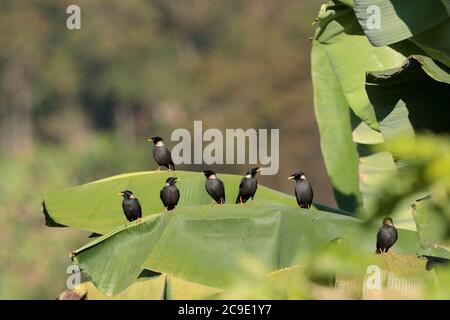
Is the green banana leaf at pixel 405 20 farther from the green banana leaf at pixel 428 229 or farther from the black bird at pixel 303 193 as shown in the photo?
the black bird at pixel 303 193

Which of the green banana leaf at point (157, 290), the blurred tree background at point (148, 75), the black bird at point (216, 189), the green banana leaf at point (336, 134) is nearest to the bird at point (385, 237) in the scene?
the green banana leaf at point (157, 290)

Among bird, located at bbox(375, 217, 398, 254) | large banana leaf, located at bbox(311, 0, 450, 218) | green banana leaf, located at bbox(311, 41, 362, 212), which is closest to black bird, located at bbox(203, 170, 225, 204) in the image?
large banana leaf, located at bbox(311, 0, 450, 218)

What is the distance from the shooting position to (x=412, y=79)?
496 centimetres

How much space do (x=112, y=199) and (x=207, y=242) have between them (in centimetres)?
100

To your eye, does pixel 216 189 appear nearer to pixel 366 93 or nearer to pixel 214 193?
pixel 214 193

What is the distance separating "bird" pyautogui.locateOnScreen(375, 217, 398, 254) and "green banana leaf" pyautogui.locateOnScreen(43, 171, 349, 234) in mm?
896

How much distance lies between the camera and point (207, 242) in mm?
4574

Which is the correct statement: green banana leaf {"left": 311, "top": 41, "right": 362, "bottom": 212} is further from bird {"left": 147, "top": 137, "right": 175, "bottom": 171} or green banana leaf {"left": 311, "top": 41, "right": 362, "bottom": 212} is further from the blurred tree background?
the blurred tree background

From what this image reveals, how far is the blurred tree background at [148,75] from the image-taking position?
35.8 metres

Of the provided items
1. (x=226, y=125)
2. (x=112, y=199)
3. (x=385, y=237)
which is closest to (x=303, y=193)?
(x=385, y=237)

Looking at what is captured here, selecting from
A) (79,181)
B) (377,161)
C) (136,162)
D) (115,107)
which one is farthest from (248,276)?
(115,107)

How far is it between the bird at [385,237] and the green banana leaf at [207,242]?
0.32 ft

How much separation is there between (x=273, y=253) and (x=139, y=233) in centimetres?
63
